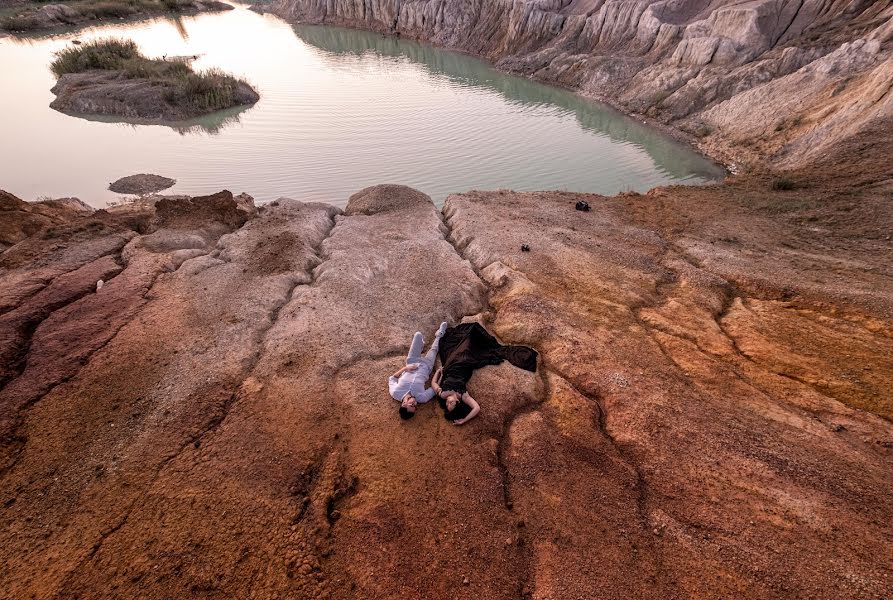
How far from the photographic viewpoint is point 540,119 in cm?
2533

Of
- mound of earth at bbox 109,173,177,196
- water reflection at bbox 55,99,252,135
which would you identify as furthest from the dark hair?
water reflection at bbox 55,99,252,135

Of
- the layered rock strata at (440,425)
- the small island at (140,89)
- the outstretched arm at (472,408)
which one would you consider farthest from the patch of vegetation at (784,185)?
the small island at (140,89)

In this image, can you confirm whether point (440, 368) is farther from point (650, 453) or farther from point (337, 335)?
point (650, 453)

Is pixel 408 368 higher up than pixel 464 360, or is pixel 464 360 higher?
pixel 464 360

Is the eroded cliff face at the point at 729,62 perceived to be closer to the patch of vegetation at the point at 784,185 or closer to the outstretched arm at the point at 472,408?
the patch of vegetation at the point at 784,185

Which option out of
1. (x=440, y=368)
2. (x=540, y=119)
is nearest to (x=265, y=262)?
(x=440, y=368)

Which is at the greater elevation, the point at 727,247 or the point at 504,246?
the point at 727,247

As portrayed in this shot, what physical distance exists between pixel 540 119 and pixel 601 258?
17.7m

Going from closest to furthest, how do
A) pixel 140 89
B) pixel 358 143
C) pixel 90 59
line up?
pixel 358 143, pixel 140 89, pixel 90 59

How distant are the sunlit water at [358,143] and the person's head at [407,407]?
40.0 feet

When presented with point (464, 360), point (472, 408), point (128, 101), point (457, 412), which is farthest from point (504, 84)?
point (457, 412)

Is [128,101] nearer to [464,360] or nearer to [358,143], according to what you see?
[358,143]

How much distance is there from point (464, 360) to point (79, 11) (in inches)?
2695

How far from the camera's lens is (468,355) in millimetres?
7180
